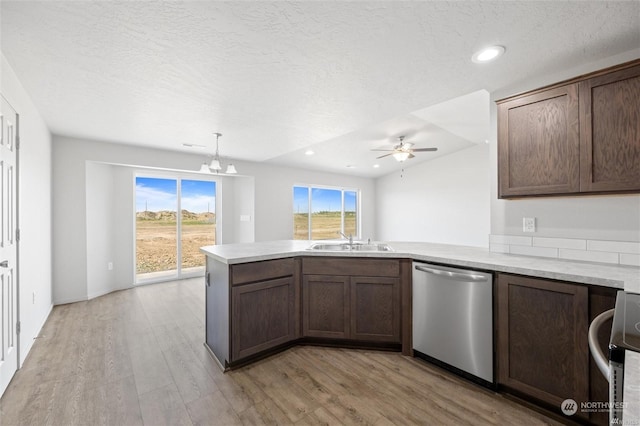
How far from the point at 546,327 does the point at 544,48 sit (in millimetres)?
1792

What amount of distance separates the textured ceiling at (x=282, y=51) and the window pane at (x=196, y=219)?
2314 mm

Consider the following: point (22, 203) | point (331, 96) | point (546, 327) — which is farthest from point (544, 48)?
point (22, 203)

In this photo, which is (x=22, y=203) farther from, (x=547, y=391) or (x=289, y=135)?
(x=547, y=391)

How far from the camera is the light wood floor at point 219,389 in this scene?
1633 mm

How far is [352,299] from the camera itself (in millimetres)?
2422

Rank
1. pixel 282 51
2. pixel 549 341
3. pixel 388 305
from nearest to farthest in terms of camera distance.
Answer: pixel 549 341 < pixel 282 51 < pixel 388 305

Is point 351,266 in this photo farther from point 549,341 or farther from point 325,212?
point 325,212

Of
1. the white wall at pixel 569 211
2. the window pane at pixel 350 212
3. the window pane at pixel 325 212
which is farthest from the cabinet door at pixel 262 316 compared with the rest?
the window pane at pixel 350 212

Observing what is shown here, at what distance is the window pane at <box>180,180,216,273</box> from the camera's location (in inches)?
204

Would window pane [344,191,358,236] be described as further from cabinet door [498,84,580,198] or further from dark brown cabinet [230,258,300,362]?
cabinet door [498,84,580,198]

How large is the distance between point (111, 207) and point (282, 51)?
4.20 m

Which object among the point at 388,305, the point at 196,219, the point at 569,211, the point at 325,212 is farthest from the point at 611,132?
the point at 325,212

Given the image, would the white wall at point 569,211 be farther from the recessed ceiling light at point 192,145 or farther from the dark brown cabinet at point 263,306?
the recessed ceiling light at point 192,145

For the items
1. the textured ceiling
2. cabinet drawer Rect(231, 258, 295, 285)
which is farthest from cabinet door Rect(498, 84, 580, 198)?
cabinet drawer Rect(231, 258, 295, 285)
